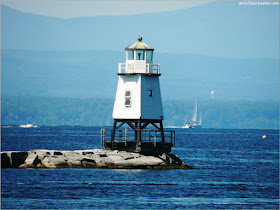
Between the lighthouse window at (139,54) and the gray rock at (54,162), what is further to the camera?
the lighthouse window at (139,54)

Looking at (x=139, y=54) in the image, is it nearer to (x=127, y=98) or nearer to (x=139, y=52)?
(x=139, y=52)

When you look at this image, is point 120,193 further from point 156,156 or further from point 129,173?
point 156,156

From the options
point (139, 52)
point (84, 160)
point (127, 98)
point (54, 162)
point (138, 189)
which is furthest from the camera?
point (139, 52)

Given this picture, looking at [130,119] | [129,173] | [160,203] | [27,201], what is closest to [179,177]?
[129,173]

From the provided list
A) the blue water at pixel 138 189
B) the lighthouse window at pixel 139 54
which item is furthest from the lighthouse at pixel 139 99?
the blue water at pixel 138 189

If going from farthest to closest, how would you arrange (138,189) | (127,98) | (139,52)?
(139,52) → (127,98) → (138,189)

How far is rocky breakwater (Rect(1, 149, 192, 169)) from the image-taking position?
1844 inches

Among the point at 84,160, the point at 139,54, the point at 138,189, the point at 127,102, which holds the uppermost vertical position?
the point at 139,54

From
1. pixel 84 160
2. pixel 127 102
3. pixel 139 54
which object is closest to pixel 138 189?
pixel 84 160

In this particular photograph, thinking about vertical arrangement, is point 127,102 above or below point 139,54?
below

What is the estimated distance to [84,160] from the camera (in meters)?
47.8

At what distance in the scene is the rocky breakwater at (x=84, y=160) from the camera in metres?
46.8

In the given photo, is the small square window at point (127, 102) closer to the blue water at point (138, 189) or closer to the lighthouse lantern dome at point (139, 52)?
the lighthouse lantern dome at point (139, 52)

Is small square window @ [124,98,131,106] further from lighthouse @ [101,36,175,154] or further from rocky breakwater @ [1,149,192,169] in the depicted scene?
rocky breakwater @ [1,149,192,169]
